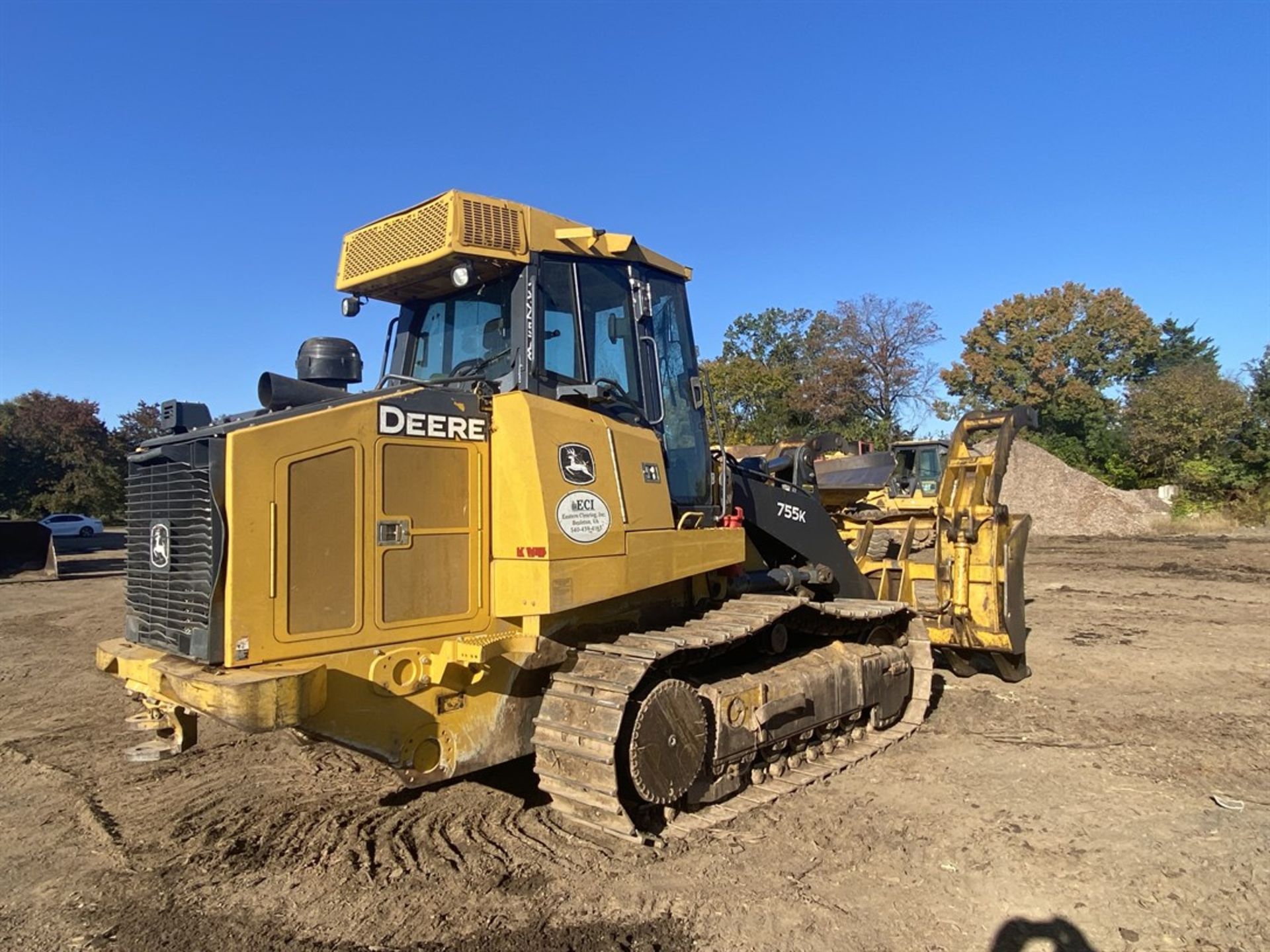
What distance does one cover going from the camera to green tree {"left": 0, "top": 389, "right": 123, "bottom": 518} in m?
38.1

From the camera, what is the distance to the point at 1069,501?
106 feet

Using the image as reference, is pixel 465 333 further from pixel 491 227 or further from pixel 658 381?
pixel 658 381

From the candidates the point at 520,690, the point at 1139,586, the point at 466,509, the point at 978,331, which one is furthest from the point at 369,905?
the point at 978,331

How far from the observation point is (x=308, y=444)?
3.81m

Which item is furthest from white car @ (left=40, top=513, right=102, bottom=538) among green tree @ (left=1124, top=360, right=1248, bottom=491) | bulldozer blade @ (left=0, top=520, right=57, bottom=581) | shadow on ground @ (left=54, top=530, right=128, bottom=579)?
green tree @ (left=1124, top=360, right=1248, bottom=491)

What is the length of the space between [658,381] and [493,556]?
1.62 metres

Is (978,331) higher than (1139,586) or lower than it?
higher

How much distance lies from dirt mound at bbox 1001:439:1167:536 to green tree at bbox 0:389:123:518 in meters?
38.5

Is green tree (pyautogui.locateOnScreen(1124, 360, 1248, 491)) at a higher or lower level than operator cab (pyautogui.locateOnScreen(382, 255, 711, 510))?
higher

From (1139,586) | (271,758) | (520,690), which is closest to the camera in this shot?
(520,690)

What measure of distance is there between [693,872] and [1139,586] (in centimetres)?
1467

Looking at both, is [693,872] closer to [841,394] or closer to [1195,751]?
[1195,751]

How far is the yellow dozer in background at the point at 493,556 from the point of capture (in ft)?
12.3

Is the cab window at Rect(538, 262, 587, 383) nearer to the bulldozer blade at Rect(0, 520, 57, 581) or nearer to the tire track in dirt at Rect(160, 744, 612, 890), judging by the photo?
the tire track in dirt at Rect(160, 744, 612, 890)
